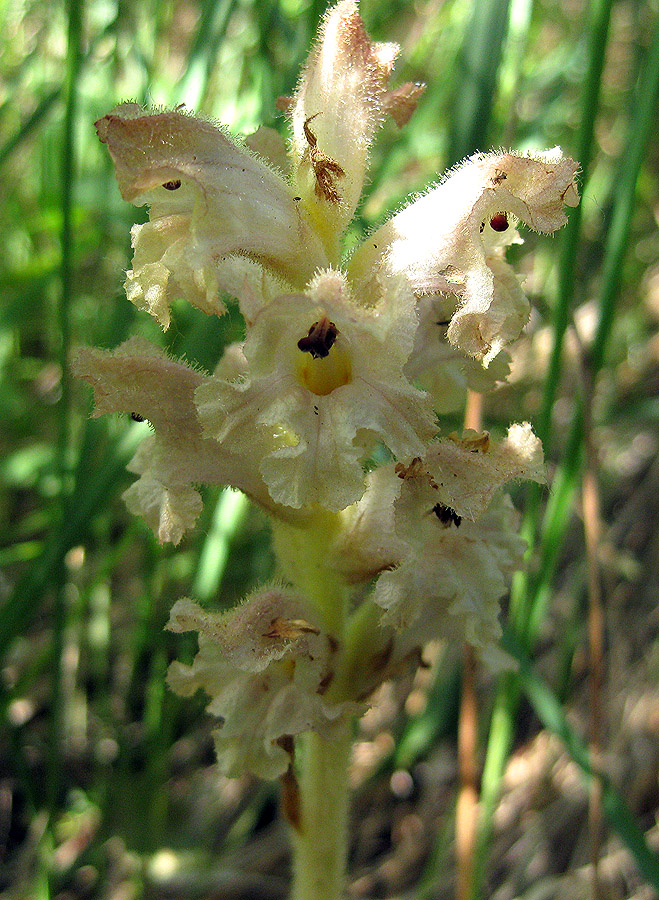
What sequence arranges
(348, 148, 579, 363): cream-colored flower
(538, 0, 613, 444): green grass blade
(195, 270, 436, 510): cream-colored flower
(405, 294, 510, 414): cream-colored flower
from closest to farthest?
(195, 270, 436, 510): cream-colored flower → (348, 148, 579, 363): cream-colored flower → (405, 294, 510, 414): cream-colored flower → (538, 0, 613, 444): green grass blade

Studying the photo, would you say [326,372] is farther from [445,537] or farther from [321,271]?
[445,537]

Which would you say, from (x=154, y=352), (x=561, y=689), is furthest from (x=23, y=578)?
(x=561, y=689)

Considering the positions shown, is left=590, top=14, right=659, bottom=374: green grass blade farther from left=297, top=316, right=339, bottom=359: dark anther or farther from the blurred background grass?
left=297, top=316, right=339, bottom=359: dark anther

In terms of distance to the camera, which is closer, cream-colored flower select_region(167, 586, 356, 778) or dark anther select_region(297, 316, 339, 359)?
dark anther select_region(297, 316, 339, 359)

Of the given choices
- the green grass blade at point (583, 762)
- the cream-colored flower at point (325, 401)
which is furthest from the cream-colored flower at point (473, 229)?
the green grass blade at point (583, 762)

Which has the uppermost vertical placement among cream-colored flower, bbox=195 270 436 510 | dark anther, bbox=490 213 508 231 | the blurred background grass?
dark anther, bbox=490 213 508 231

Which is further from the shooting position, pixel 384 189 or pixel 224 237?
pixel 384 189

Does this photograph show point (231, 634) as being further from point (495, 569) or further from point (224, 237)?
point (224, 237)

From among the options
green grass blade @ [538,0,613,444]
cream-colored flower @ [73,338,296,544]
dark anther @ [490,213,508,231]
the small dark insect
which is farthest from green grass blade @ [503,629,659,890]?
dark anther @ [490,213,508,231]
